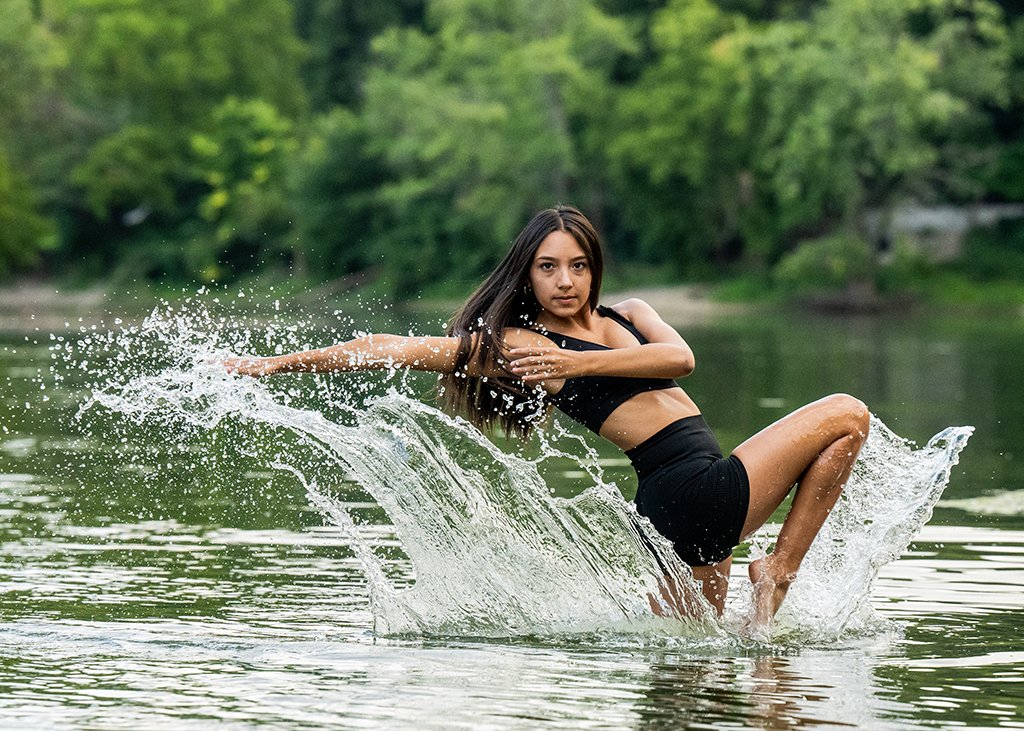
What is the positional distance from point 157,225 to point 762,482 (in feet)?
224

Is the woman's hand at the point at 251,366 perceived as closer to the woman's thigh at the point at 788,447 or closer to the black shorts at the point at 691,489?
the black shorts at the point at 691,489

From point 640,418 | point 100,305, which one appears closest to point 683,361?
point 640,418

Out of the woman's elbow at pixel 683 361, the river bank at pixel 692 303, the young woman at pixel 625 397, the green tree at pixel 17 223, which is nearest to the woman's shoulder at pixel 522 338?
the young woman at pixel 625 397

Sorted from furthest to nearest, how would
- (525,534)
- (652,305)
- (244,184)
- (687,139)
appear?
1. (244,184)
2. (687,139)
3. (652,305)
4. (525,534)

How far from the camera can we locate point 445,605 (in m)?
8.22

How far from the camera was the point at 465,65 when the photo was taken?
6222cm

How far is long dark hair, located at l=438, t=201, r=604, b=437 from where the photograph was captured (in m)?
7.74

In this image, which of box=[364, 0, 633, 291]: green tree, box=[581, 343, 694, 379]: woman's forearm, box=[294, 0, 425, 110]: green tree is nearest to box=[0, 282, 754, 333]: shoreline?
box=[364, 0, 633, 291]: green tree

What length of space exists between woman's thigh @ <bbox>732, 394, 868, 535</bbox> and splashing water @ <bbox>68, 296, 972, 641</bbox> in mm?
409

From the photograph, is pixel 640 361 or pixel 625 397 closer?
pixel 640 361

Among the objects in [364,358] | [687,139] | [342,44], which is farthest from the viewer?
[342,44]

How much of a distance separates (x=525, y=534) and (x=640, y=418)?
0.94 m

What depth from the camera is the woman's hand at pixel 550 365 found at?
24.8ft

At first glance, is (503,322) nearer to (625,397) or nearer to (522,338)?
(522,338)
